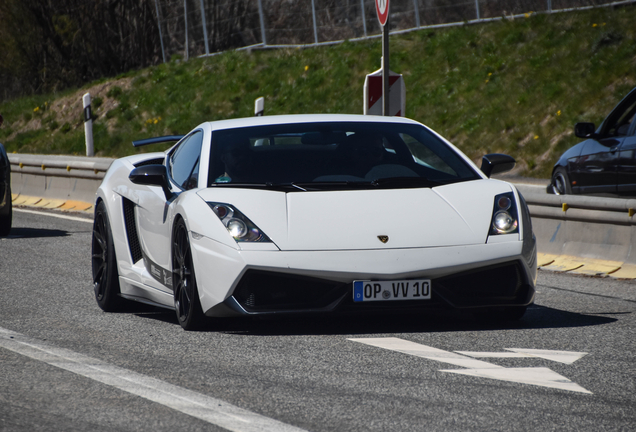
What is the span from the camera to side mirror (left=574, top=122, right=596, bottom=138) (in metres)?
10.7

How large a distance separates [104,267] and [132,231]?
393mm

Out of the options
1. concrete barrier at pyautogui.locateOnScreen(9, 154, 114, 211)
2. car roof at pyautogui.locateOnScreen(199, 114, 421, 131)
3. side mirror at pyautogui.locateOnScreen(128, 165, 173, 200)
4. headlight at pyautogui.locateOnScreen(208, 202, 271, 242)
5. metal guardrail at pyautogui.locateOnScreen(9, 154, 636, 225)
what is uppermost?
car roof at pyautogui.locateOnScreen(199, 114, 421, 131)

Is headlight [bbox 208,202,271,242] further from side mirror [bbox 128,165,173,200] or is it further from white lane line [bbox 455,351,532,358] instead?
white lane line [bbox 455,351,532,358]

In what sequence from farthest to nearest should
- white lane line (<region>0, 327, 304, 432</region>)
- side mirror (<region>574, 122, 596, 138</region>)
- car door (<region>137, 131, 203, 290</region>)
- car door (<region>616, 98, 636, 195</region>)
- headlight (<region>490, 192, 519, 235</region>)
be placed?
side mirror (<region>574, 122, 596, 138</region>) → car door (<region>616, 98, 636, 195</region>) → car door (<region>137, 131, 203, 290</region>) → headlight (<region>490, 192, 519, 235</region>) → white lane line (<region>0, 327, 304, 432</region>)

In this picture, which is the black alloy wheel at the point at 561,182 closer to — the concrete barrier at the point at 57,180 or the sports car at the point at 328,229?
the sports car at the point at 328,229

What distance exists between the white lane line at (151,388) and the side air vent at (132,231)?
133cm

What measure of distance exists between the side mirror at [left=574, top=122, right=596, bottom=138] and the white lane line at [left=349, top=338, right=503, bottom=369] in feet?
18.2

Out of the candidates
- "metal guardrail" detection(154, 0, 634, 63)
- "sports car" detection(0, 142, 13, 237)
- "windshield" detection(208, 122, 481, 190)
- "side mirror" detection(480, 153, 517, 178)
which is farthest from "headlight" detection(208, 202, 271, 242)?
"metal guardrail" detection(154, 0, 634, 63)

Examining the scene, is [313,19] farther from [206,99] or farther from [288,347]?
[288,347]

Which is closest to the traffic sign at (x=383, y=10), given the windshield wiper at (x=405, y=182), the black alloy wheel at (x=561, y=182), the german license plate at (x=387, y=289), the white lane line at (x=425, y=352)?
the black alloy wheel at (x=561, y=182)

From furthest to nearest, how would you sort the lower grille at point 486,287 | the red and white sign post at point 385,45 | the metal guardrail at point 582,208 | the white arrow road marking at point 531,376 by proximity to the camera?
the red and white sign post at point 385,45
the metal guardrail at point 582,208
the lower grille at point 486,287
the white arrow road marking at point 531,376

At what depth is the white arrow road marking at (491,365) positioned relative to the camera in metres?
4.71

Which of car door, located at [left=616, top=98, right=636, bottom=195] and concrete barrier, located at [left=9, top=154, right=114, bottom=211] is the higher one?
car door, located at [left=616, top=98, right=636, bottom=195]

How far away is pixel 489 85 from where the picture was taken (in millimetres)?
21734
